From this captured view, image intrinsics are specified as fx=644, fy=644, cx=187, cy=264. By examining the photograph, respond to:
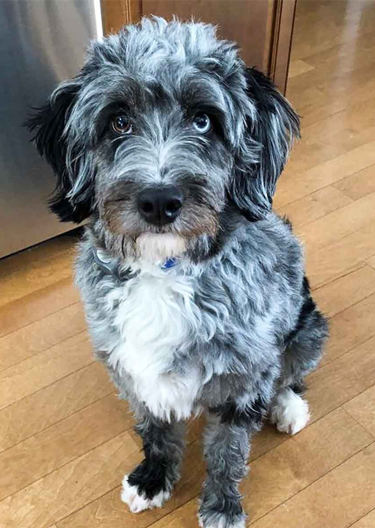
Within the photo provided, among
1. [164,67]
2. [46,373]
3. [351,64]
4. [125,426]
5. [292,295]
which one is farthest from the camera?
[351,64]

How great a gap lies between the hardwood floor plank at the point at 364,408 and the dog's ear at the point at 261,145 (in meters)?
0.74

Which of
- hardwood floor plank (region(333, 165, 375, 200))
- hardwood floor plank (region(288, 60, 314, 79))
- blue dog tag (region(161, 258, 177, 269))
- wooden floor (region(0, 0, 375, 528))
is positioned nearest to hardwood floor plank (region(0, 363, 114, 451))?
wooden floor (region(0, 0, 375, 528))

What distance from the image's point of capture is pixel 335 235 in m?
2.21

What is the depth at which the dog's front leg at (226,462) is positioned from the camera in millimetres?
1325

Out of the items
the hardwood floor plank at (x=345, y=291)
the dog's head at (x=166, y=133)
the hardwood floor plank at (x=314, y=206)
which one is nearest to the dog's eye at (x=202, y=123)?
the dog's head at (x=166, y=133)

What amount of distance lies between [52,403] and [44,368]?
12 centimetres

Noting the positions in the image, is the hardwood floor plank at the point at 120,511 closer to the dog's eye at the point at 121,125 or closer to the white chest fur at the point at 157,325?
the white chest fur at the point at 157,325

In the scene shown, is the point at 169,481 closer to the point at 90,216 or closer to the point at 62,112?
the point at 90,216

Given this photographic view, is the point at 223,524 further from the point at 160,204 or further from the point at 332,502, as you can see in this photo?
the point at 160,204

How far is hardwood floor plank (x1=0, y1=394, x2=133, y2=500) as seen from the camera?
1.55 m

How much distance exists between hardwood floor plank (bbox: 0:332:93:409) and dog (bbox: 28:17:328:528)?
1.46 feet

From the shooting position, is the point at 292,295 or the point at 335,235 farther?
the point at 335,235

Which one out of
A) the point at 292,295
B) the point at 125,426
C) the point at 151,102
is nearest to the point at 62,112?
the point at 151,102

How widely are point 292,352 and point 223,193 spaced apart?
0.54 m
